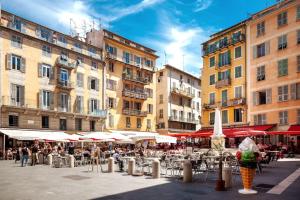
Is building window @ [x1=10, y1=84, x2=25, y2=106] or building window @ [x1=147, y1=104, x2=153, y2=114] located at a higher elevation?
building window @ [x1=10, y1=84, x2=25, y2=106]

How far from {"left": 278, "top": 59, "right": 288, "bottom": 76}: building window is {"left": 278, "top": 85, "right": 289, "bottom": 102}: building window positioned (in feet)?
4.58

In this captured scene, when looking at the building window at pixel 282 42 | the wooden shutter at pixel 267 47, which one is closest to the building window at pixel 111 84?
the wooden shutter at pixel 267 47

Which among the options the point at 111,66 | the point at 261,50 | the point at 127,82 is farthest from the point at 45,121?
the point at 261,50

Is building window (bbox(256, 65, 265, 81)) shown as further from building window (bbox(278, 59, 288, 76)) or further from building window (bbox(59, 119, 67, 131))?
building window (bbox(59, 119, 67, 131))

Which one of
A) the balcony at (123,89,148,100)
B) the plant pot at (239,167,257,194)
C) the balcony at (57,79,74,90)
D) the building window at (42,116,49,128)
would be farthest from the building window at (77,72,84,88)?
the plant pot at (239,167,257,194)

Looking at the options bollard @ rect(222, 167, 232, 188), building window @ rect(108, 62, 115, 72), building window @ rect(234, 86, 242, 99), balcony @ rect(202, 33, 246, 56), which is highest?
balcony @ rect(202, 33, 246, 56)

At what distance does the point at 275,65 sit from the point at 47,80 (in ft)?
81.8

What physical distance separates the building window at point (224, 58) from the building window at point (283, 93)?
834 cm

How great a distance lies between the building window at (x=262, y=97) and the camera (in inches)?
1332

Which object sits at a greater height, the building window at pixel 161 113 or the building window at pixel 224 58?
the building window at pixel 224 58

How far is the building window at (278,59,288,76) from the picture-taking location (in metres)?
32.3

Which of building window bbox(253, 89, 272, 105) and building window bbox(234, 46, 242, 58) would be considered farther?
building window bbox(234, 46, 242, 58)

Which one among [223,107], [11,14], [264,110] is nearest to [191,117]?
[223,107]

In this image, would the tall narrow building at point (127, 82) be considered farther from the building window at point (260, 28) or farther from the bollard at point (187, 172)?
the bollard at point (187, 172)
